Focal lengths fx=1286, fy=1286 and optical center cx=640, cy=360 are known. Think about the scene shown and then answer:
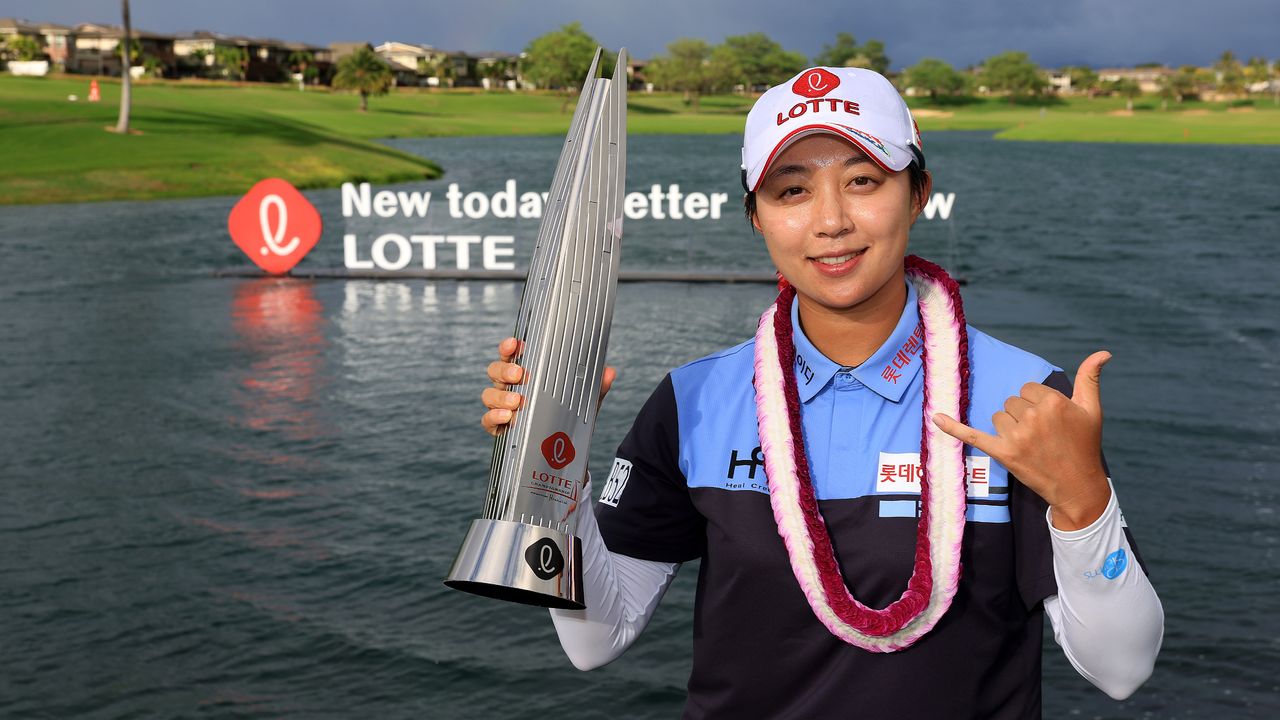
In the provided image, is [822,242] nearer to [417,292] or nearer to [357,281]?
[417,292]

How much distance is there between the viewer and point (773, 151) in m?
2.77

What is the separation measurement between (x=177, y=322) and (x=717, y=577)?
25400mm

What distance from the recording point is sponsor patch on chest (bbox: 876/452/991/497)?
285 cm

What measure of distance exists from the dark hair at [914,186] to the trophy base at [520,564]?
87 cm

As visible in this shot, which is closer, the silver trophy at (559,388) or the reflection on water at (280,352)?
the silver trophy at (559,388)

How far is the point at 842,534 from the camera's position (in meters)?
2.95

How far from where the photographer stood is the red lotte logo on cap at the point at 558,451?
281 cm

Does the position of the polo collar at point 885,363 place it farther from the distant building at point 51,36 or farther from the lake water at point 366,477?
the distant building at point 51,36

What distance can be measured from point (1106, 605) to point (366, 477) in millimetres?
13109

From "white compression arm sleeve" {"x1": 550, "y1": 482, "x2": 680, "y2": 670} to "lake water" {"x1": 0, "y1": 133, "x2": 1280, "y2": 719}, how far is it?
680 cm

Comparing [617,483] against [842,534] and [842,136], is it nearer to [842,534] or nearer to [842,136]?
[842,534]

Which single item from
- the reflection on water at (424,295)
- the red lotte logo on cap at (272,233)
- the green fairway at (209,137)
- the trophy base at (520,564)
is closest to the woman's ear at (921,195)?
the trophy base at (520,564)

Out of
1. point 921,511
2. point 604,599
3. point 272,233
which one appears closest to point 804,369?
point 921,511

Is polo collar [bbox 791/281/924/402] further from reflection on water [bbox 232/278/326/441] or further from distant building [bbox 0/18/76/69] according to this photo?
distant building [bbox 0/18/76/69]
